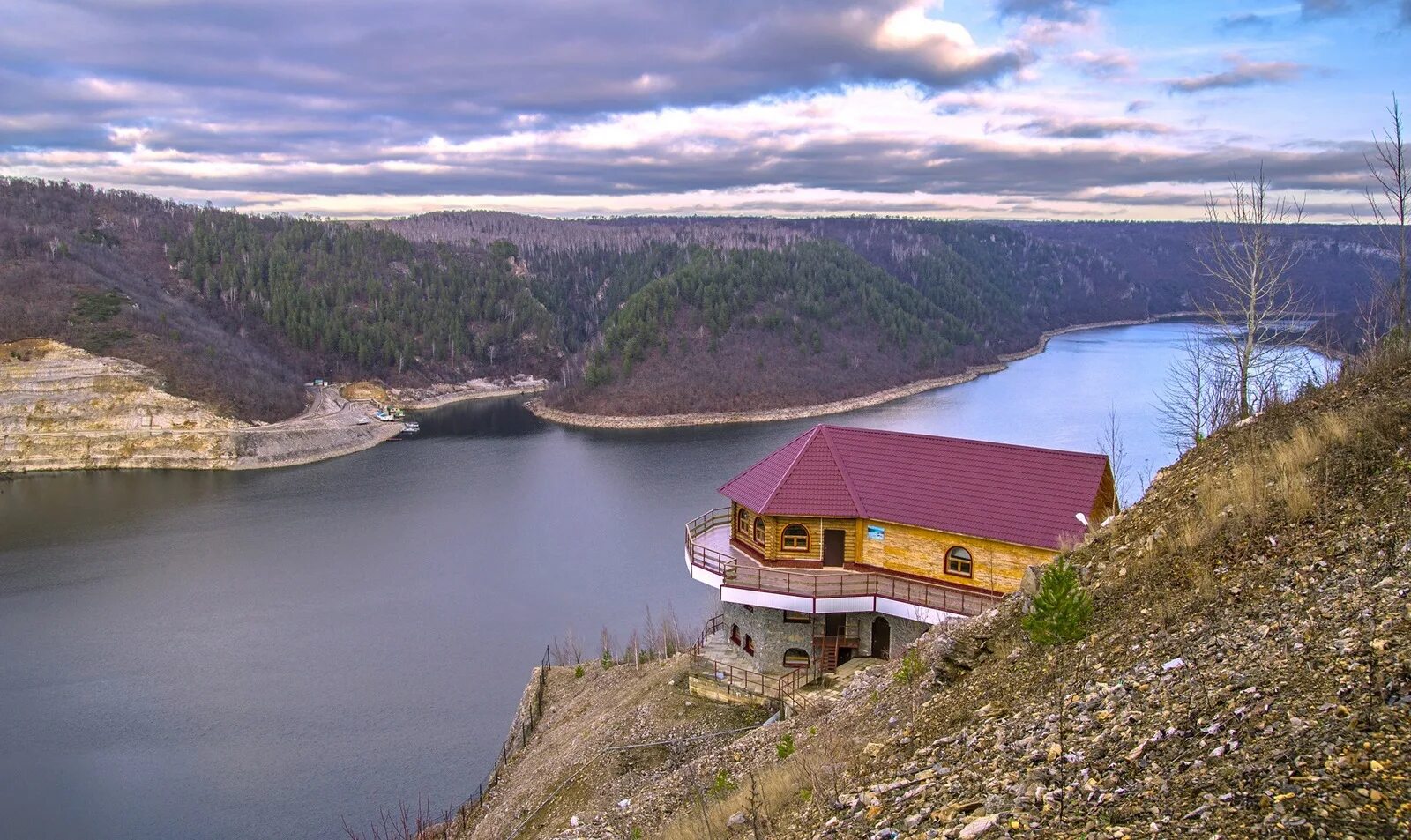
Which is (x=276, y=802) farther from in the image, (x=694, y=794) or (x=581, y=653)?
(x=694, y=794)

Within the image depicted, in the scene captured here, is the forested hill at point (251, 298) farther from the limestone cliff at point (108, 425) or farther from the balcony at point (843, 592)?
the balcony at point (843, 592)

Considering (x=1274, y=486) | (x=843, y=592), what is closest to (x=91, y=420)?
(x=843, y=592)

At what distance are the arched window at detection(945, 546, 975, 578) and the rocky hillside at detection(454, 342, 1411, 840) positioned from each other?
8528 mm

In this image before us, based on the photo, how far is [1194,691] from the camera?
7578 millimetres

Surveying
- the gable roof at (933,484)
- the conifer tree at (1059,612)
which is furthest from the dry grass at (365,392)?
the conifer tree at (1059,612)

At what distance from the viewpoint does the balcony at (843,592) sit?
21.4m

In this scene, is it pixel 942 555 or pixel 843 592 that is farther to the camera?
pixel 942 555

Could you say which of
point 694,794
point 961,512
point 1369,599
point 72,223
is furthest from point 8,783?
point 72,223

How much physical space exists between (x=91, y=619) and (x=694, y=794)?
3688 cm

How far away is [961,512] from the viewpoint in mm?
22000

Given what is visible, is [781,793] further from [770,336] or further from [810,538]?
[770,336]

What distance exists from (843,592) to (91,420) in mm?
83370

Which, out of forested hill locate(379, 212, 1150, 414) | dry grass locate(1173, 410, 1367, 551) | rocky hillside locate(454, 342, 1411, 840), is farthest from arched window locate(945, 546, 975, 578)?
forested hill locate(379, 212, 1150, 414)

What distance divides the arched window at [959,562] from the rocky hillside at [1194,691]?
853 cm
